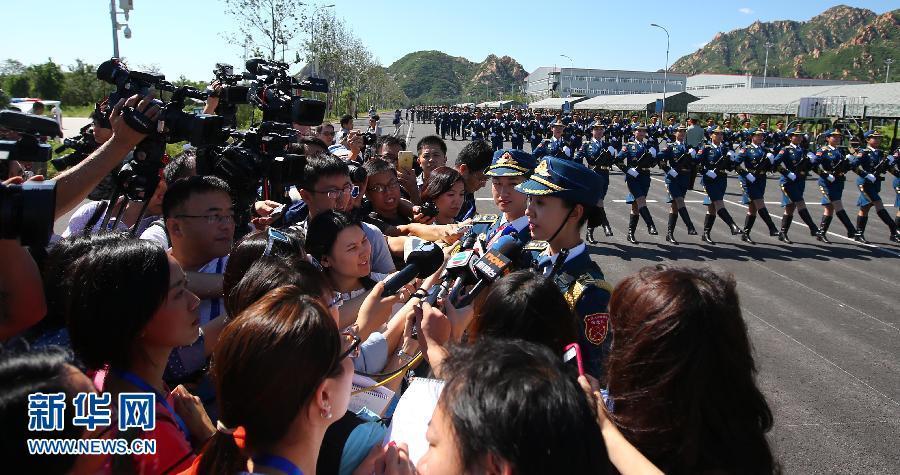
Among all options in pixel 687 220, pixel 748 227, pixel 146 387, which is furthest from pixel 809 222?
pixel 146 387

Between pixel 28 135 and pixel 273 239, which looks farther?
pixel 273 239

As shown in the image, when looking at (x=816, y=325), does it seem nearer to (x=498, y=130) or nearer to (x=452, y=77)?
(x=498, y=130)

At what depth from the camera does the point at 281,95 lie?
3.97 m

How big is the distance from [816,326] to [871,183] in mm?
6372

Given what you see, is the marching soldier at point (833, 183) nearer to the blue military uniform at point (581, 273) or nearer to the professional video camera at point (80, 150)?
the blue military uniform at point (581, 273)

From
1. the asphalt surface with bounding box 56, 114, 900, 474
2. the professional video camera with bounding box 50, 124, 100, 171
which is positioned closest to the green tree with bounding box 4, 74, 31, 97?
the asphalt surface with bounding box 56, 114, 900, 474

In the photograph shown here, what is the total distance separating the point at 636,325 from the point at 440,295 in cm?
69

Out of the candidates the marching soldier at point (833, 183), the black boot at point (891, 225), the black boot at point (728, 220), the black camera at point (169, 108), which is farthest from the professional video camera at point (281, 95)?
the black boot at point (891, 225)

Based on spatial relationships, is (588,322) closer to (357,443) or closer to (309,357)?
(357,443)

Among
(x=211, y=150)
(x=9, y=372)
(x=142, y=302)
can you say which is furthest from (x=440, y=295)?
(x=211, y=150)

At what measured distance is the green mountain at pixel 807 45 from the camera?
135 metres

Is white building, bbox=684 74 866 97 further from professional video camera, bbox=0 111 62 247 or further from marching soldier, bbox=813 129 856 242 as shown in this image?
professional video camera, bbox=0 111 62 247

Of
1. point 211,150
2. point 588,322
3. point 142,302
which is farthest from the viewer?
point 211,150

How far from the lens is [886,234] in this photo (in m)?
12.2
